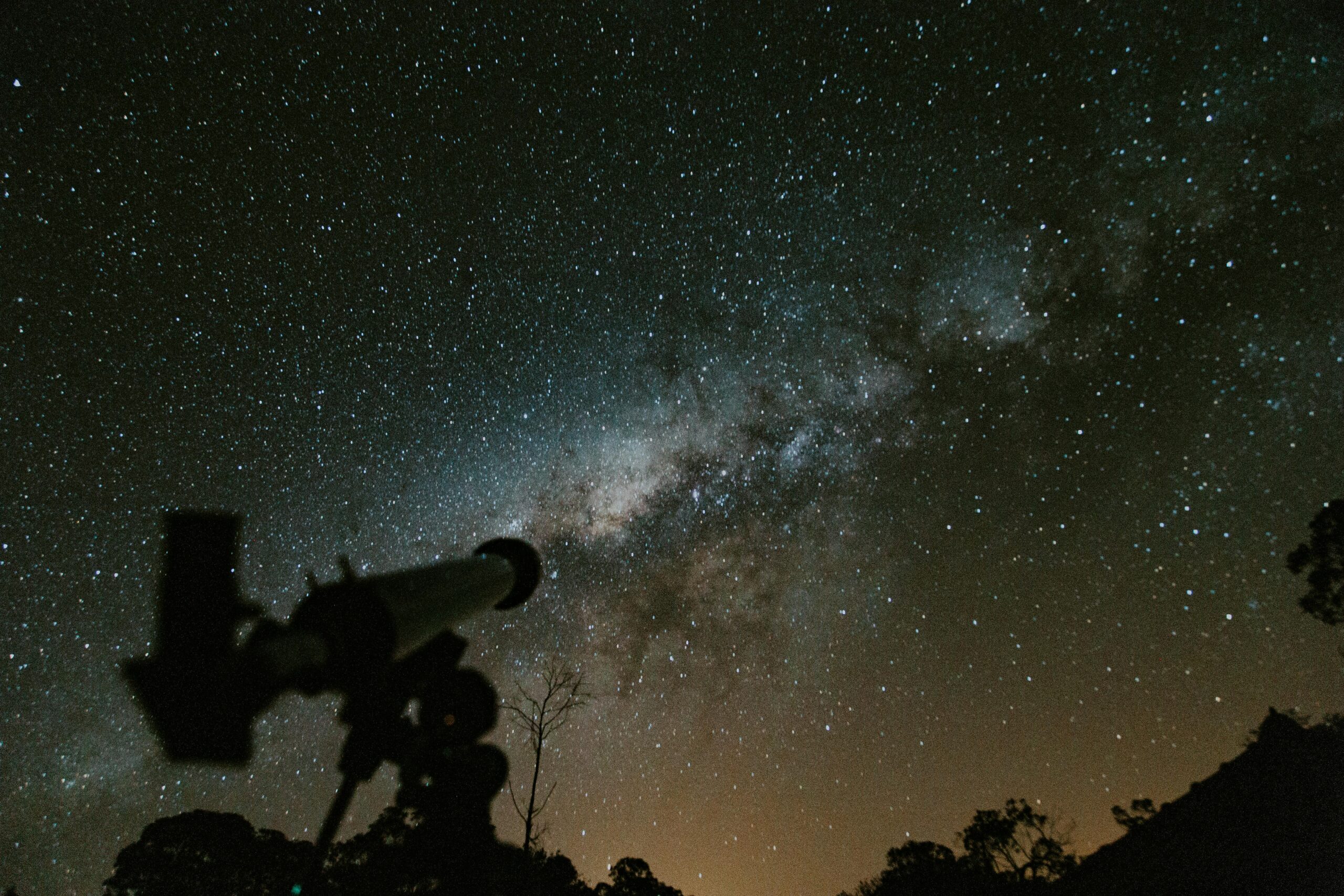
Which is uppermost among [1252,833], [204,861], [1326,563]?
[204,861]

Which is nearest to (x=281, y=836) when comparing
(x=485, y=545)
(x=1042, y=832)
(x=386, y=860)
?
(x=386, y=860)

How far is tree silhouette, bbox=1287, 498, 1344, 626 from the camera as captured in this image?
48.8 ft

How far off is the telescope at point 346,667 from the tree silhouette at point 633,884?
77.4 feet

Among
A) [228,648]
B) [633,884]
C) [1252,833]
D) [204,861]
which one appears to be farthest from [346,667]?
[1252,833]

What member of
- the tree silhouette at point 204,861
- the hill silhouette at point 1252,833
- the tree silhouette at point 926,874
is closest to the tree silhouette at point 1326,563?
the hill silhouette at point 1252,833

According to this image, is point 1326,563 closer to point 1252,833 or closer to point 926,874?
point 1252,833

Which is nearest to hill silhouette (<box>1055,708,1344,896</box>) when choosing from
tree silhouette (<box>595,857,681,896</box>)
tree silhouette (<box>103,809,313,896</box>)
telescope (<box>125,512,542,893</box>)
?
tree silhouette (<box>595,857,681,896</box>)

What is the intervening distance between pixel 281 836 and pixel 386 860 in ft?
15.1

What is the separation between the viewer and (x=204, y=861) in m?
16.9

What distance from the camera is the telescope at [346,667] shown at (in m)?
1.73

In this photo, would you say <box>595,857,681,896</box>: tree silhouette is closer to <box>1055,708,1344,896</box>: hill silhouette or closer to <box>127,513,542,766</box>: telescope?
<box>1055,708,1344,896</box>: hill silhouette

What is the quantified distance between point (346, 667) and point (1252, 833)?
36272 millimetres

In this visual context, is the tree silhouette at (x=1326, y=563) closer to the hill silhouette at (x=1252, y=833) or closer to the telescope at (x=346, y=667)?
the hill silhouette at (x=1252, y=833)

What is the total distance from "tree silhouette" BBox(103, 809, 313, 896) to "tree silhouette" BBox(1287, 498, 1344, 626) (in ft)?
95.7
